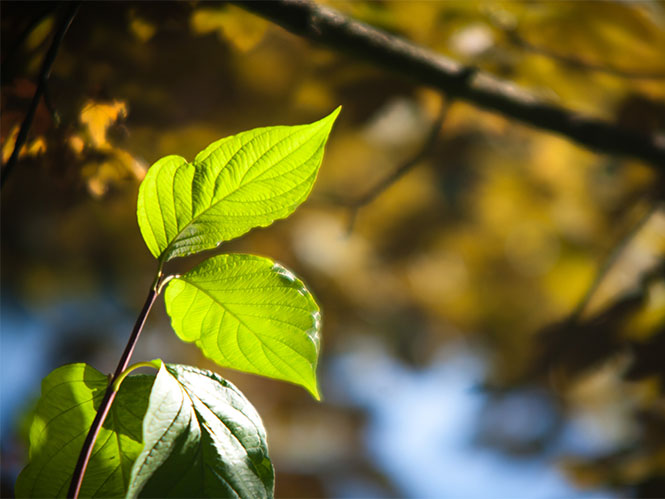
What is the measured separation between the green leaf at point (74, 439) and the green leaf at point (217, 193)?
0.20 feet

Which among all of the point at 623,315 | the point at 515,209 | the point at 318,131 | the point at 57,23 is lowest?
the point at 318,131

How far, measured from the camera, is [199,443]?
0.19 m

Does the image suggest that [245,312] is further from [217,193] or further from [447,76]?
[447,76]

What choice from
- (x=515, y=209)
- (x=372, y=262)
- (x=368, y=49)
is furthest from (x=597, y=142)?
(x=372, y=262)

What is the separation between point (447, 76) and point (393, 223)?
2.42ft

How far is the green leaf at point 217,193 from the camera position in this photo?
0.68 feet

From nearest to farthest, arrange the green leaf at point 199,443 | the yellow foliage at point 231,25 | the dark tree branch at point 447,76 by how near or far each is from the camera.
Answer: the green leaf at point 199,443, the dark tree branch at point 447,76, the yellow foliage at point 231,25

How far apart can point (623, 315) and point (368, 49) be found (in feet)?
2.00

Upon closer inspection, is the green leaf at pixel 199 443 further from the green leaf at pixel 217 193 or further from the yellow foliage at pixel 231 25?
the yellow foliage at pixel 231 25

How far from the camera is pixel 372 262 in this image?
1239 mm

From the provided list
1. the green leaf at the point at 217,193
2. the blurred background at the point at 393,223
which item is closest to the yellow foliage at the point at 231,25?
the blurred background at the point at 393,223

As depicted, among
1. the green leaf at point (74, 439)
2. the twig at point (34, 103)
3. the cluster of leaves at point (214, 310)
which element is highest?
the twig at point (34, 103)

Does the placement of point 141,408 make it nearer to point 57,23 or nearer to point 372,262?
point 57,23

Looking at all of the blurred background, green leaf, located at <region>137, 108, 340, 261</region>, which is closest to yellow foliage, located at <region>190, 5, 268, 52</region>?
the blurred background
